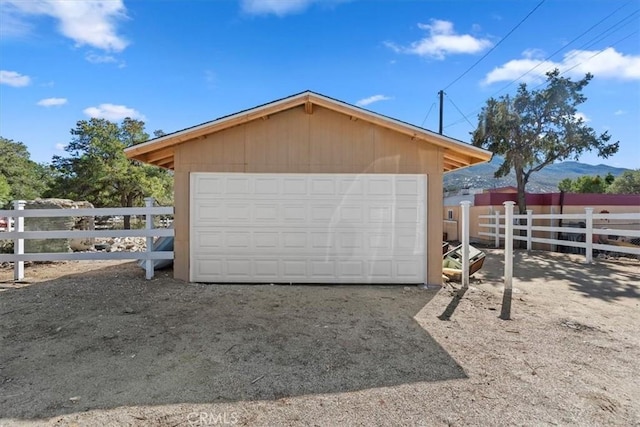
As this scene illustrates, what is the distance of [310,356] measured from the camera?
3305mm

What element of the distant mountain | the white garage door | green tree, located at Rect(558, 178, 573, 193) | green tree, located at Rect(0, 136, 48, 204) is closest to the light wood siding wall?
the white garage door

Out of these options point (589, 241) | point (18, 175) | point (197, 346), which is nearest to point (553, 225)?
point (589, 241)

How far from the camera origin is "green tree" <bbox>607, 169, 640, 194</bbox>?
113 ft

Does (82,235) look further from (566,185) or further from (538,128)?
(566,185)

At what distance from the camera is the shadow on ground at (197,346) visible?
8.75 ft

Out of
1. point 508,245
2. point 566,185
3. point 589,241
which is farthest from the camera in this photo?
point 566,185

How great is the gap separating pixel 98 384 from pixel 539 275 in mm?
8344

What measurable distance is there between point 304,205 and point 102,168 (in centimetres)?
1947

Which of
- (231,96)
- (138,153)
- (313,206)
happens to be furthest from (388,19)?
(138,153)

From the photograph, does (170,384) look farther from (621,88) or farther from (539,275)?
(621,88)

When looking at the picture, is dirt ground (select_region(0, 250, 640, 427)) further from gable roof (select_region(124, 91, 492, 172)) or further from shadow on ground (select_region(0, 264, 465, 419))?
gable roof (select_region(124, 91, 492, 172))

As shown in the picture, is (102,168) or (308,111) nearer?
(308,111)

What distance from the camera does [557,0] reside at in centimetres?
1049

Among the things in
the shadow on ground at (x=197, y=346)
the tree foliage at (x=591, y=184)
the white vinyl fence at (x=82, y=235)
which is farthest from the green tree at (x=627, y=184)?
the white vinyl fence at (x=82, y=235)
